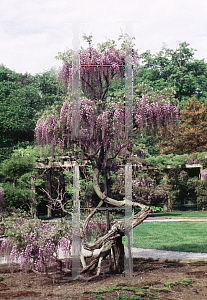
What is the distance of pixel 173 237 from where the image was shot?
8492 millimetres

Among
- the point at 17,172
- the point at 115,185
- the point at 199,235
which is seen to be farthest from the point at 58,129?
the point at 115,185

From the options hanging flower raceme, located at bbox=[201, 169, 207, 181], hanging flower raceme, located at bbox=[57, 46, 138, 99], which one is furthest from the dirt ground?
hanging flower raceme, located at bbox=[201, 169, 207, 181]

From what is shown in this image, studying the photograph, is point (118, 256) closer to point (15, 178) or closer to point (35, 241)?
point (35, 241)

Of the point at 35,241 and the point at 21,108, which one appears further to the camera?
the point at 21,108

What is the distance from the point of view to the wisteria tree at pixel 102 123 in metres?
4.68

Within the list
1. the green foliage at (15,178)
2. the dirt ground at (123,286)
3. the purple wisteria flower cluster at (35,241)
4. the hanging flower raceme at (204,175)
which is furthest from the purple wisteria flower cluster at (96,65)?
the hanging flower raceme at (204,175)

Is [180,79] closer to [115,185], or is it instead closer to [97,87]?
[115,185]

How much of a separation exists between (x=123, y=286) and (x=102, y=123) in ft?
6.89

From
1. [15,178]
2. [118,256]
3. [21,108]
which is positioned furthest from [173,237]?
[21,108]

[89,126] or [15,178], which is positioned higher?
[89,126]

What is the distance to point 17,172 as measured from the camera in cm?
1238

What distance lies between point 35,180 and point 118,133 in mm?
10205

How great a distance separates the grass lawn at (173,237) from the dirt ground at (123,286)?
207 cm

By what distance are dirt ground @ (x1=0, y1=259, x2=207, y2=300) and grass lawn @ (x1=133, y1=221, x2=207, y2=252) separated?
207 centimetres
